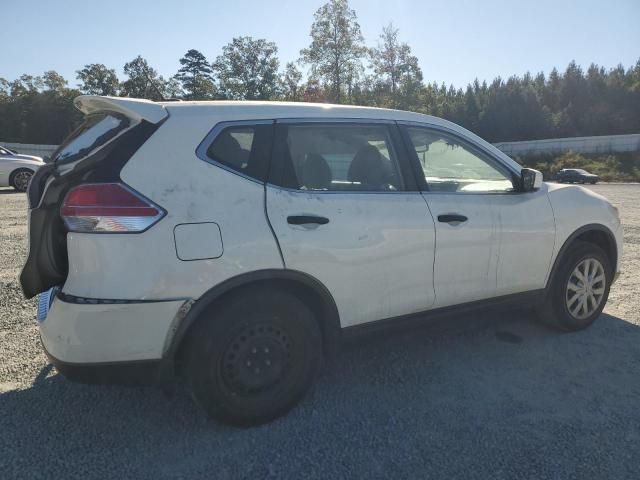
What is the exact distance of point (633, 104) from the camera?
213 feet

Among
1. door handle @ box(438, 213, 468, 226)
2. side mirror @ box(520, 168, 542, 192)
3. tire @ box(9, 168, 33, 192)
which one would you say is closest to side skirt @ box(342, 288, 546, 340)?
door handle @ box(438, 213, 468, 226)

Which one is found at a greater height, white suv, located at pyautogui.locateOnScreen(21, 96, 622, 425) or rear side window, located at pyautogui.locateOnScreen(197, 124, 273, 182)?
rear side window, located at pyautogui.locateOnScreen(197, 124, 273, 182)

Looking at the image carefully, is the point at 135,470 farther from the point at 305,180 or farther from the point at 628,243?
the point at 628,243

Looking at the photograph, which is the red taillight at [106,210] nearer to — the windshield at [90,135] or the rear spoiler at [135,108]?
the windshield at [90,135]

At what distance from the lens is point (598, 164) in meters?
41.6

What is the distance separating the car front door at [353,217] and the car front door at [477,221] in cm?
15

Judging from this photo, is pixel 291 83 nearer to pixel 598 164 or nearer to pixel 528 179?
pixel 598 164

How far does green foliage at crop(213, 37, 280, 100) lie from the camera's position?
5462 centimetres

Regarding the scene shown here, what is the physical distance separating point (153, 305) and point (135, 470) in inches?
32.3

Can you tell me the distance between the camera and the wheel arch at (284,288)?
7.73 feet

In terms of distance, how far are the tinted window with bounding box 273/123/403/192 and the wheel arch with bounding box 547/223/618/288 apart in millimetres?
1622

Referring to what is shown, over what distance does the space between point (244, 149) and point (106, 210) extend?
0.79m

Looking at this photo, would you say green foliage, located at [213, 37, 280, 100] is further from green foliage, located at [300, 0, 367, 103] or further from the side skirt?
the side skirt

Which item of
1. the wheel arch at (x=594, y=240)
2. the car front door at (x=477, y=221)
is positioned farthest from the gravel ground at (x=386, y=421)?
the wheel arch at (x=594, y=240)
